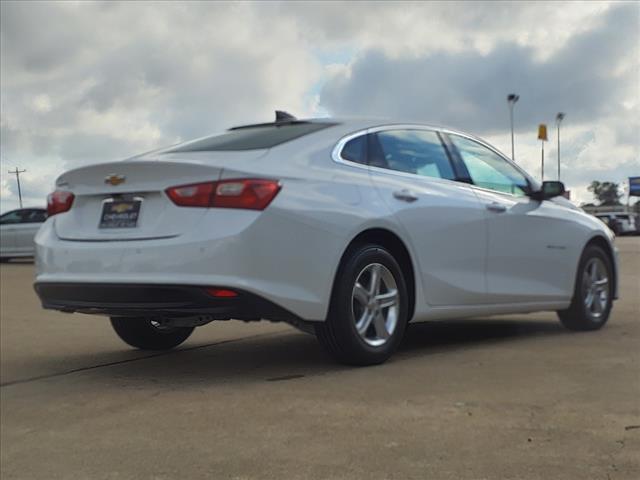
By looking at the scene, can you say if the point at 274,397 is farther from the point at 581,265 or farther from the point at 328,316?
the point at 581,265

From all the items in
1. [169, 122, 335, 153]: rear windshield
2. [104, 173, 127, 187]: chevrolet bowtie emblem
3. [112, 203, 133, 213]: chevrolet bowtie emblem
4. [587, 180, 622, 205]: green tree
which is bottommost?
[587, 180, 622, 205]: green tree

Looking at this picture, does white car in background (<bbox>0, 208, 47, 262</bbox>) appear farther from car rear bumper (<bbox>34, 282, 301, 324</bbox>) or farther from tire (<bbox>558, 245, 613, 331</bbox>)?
car rear bumper (<bbox>34, 282, 301, 324</bbox>)

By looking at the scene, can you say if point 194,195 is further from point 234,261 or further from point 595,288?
point 595,288

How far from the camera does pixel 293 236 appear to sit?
4.28m

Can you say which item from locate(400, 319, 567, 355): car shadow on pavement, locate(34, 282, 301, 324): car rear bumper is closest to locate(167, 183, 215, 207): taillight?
locate(34, 282, 301, 324): car rear bumper

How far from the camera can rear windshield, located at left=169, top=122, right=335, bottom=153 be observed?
4.73 meters

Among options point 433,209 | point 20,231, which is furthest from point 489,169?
point 20,231

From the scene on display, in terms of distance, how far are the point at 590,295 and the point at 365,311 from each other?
2901 mm

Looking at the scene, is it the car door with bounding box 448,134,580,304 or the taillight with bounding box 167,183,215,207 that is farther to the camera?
the car door with bounding box 448,134,580,304

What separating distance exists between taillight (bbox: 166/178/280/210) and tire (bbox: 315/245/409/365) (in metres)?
0.67

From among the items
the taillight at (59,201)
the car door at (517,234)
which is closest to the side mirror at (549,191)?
the car door at (517,234)

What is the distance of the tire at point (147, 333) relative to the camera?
219 inches

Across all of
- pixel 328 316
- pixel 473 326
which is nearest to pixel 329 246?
pixel 328 316

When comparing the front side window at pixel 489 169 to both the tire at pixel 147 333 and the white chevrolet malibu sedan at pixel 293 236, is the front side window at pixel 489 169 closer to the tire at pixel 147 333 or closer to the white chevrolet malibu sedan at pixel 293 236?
the white chevrolet malibu sedan at pixel 293 236
